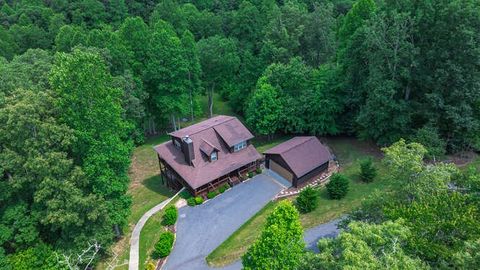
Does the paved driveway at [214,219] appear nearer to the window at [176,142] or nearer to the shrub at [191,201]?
the shrub at [191,201]

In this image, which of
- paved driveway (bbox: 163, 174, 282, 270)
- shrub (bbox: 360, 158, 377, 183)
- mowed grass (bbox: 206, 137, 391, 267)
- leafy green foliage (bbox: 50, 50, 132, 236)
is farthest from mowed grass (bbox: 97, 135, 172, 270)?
shrub (bbox: 360, 158, 377, 183)

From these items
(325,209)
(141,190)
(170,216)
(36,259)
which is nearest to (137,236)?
(170,216)

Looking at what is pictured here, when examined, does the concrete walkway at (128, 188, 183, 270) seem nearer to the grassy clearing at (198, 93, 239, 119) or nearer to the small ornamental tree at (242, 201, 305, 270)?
the small ornamental tree at (242, 201, 305, 270)

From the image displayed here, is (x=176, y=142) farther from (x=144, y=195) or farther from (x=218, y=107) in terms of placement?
(x=218, y=107)

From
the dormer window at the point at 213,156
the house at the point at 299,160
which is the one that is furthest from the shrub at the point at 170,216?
the house at the point at 299,160

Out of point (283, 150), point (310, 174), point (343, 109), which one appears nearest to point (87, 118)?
point (283, 150)
